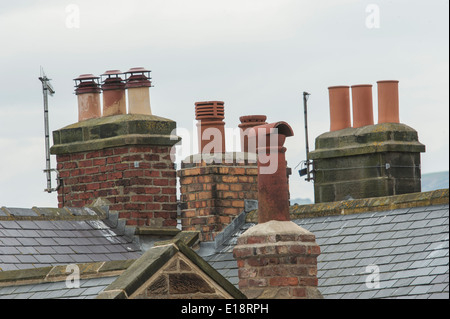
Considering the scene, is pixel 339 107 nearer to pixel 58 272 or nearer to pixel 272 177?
pixel 272 177

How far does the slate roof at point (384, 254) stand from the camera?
17.3 metres

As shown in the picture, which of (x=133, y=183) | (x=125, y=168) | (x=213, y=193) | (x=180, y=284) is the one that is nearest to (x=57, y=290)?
(x=180, y=284)

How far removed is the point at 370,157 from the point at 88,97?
5062 mm

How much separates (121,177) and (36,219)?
77.5 inches

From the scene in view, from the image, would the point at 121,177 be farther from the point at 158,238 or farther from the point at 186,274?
the point at 186,274

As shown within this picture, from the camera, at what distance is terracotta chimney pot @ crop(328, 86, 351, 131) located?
2384 centimetres

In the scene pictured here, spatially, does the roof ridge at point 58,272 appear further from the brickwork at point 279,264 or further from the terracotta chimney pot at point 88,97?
the terracotta chimney pot at point 88,97

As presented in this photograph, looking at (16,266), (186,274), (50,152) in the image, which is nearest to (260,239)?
(186,274)

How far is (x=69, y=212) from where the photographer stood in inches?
874

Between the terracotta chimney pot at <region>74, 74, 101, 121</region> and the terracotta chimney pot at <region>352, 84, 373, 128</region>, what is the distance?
4.31 meters

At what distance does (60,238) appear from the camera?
21188 mm

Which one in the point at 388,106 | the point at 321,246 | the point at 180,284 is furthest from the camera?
the point at 388,106

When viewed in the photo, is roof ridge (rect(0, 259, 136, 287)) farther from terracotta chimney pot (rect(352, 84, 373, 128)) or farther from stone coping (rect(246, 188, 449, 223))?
terracotta chimney pot (rect(352, 84, 373, 128))
